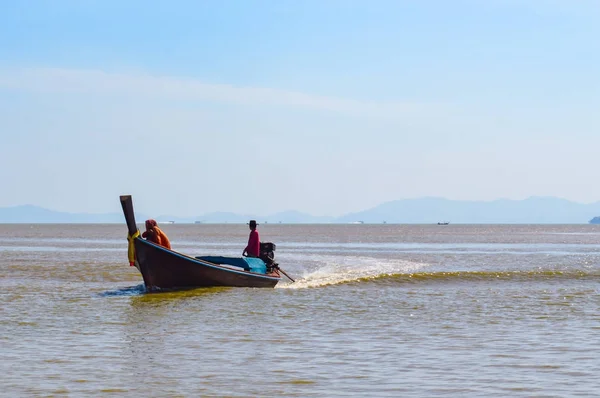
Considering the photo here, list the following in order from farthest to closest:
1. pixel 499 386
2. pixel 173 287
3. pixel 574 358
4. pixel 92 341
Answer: pixel 173 287 → pixel 92 341 → pixel 574 358 → pixel 499 386

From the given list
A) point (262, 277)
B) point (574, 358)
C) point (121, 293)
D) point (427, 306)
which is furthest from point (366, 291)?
point (574, 358)

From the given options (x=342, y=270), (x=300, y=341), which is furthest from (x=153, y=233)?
(x=342, y=270)

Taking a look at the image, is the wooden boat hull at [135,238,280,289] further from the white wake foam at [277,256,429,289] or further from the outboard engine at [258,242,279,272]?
the white wake foam at [277,256,429,289]

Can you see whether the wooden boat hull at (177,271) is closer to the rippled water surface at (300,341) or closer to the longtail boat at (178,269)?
the longtail boat at (178,269)

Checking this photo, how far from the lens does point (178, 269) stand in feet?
78.6

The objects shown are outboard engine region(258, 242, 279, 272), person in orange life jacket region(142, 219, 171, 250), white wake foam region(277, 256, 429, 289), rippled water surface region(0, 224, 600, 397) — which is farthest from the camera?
white wake foam region(277, 256, 429, 289)

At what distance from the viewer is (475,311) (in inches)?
764

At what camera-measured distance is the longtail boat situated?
23359mm

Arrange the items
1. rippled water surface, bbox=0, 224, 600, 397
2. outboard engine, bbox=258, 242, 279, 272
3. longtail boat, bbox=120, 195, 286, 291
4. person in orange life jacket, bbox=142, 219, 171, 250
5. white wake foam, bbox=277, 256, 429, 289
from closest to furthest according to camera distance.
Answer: rippled water surface, bbox=0, 224, 600, 397 → longtail boat, bbox=120, 195, 286, 291 → person in orange life jacket, bbox=142, 219, 171, 250 → outboard engine, bbox=258, 242, 279, 272 → white wake foam, bbox=277, 256, 429, 289

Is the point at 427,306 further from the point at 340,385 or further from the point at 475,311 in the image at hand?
the point at 340,385

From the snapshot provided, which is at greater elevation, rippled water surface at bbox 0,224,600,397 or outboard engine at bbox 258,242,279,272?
outboard engine at bbox 258,242,279,272

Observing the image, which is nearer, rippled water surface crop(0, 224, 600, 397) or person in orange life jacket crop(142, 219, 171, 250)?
rippled water surface crop(0, 224, 600, 397)

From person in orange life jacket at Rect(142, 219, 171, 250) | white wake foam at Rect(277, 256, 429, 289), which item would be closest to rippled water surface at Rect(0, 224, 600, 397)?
person in orange life jacket at Rect(142, 219, 171, 250)

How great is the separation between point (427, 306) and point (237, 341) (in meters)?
7.35
